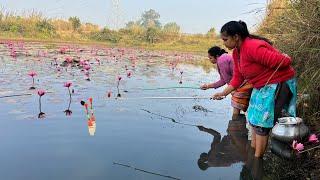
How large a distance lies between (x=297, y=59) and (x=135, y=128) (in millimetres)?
2930

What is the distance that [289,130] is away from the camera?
14.5 ft

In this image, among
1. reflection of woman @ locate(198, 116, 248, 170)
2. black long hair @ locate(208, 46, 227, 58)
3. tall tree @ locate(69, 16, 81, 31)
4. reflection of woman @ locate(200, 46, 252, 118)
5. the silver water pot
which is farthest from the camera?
tall tree @ locate(69, 16, 81, 31)

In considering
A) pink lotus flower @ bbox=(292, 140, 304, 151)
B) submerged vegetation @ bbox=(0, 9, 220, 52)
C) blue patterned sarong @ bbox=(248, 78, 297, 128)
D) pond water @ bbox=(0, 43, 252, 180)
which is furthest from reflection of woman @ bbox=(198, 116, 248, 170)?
submerged vegetation @ bbox=(0, 9, 220, 52)

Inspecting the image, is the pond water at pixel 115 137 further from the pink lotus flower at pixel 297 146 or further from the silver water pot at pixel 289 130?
the pink lotus flower at pixel 297 146

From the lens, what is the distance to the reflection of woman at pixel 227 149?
5480mm

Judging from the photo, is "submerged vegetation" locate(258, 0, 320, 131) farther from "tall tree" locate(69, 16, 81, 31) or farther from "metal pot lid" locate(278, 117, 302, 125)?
"tall tree" locate(69, 16, 81, 31)

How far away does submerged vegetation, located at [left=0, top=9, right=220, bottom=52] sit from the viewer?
32750mm

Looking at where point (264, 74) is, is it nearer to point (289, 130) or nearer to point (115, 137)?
point (289, 130)

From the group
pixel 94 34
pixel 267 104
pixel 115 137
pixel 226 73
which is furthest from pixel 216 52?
pixel 94 34

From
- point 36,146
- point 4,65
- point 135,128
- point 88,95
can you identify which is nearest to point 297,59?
point 135,128

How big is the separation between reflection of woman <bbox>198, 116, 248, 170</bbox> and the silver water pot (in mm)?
1097

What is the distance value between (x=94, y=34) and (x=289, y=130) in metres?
32.3

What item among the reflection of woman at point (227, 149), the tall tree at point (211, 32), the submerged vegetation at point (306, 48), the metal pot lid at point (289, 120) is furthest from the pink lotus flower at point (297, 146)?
the tall tree at point (211, 32)

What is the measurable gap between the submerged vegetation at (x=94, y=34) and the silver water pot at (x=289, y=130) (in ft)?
92.6
